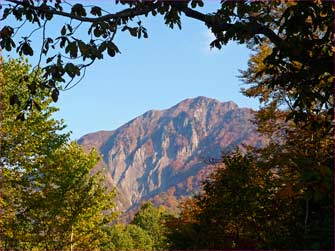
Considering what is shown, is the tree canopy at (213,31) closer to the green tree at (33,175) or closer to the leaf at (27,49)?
the leaf at (27,49)

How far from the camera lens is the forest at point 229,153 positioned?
17.4ft

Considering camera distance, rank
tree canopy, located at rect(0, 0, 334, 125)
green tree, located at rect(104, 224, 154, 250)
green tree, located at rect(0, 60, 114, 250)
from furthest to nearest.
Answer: green tree, located at rect(104, 224, 154, 250)
green tree, located at rect(0, 60, 114, 250)
tree canopy, located at rect(0, 0, 334, 125)

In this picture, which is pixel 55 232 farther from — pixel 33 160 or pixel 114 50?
pixel 114 50

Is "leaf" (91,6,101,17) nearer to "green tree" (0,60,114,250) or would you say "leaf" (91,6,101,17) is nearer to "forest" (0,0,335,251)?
"forest" (0,0,335,251)

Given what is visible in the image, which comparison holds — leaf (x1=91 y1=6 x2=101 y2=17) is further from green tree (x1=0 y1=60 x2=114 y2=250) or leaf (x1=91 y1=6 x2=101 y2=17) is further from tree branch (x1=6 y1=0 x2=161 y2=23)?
green tree (x1=0 y1=60 x2=114 y2=250)

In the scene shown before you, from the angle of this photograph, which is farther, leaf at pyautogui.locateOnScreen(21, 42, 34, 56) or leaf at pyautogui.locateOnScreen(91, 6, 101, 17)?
leaf at pyautogui.locateOnScreen(91, 6, 101, 17)

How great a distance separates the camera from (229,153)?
1495 cm

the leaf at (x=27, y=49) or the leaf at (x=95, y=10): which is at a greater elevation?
the leaf at (x=95, y=10)

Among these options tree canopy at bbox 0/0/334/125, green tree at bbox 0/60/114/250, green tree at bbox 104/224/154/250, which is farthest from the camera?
green tree at bbox 104/224/154/250

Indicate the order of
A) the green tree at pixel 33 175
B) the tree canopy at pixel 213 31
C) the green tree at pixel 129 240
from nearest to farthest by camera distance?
the tree canopy at pixel 213 31, the green tree at pixel 33 175, the green tree at pixel 129 240

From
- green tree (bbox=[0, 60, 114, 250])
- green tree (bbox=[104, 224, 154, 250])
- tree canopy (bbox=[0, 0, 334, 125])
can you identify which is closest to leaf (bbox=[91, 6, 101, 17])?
tree canopy (bbox=[0, 0, 334, 125])

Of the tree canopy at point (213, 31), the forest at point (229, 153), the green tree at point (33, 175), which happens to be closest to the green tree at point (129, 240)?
the forest at point (229, 153)

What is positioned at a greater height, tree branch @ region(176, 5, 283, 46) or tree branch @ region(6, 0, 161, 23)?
tree branch @ region(6, 0, 161, 23)

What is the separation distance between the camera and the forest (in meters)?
5.32
